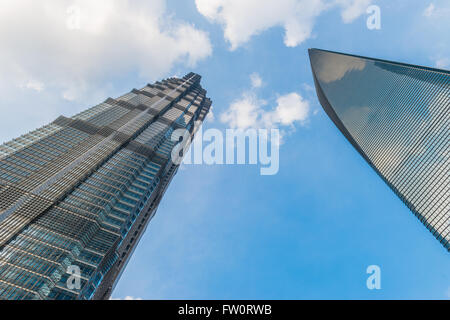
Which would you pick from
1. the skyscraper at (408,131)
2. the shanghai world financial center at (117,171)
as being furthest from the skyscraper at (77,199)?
the skyscraper at (408,131)

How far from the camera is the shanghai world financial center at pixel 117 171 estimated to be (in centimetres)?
6894

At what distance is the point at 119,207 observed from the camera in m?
94.7

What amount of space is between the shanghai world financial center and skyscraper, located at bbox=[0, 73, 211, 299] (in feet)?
1.01

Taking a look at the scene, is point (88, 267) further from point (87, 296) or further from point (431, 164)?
point (431, 164)

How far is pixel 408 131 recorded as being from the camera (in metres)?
135

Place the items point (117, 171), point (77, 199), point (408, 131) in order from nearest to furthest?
point (77, 199) < point (117, 171) < point (408, 131)

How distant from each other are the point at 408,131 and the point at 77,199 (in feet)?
500

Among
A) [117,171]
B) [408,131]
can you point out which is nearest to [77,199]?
[117,171]

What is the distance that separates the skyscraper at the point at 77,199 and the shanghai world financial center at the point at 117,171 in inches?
12.1

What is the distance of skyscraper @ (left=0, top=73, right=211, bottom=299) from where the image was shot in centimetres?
6531

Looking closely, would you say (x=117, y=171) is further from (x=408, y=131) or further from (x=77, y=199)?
(x=408, y=131)
